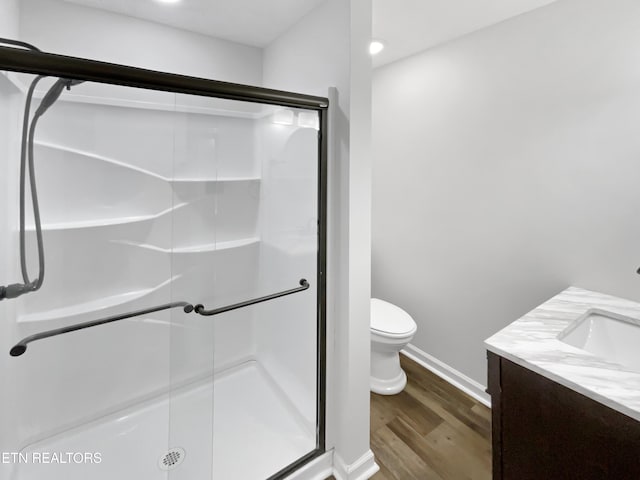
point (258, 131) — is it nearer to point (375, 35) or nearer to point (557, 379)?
point (375, 35)

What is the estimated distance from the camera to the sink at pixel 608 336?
112cm

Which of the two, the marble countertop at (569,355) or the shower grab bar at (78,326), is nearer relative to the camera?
the marble countertop at (569,355)

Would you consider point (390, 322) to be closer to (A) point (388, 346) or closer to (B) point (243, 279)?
(A) point (388, 346)

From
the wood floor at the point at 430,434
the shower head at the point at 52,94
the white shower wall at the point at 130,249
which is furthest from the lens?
the wood floor at the point at 430,434

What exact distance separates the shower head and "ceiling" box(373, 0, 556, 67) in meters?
1.43

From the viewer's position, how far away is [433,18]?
1.66 m

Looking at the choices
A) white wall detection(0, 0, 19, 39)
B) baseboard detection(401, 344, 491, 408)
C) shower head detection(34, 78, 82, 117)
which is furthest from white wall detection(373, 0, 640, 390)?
white wall detection(0, 0, 19, 39)

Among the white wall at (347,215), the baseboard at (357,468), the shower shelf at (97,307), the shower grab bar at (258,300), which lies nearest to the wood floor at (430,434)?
the baseboard at (357,468)

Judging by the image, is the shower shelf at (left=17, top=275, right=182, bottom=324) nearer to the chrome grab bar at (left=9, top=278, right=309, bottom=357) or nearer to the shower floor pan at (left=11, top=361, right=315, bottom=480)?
the chrome grab bar at (left=9, top=278, right=309, bottom=357)

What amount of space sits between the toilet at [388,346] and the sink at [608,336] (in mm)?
868

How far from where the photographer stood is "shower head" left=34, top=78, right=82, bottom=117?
1.00 metres

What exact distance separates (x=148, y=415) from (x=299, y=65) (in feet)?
6.92

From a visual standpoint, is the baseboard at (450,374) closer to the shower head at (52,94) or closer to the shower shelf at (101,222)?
the shower shelf at (101,222)

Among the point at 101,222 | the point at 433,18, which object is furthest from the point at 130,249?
the point at 433,18
